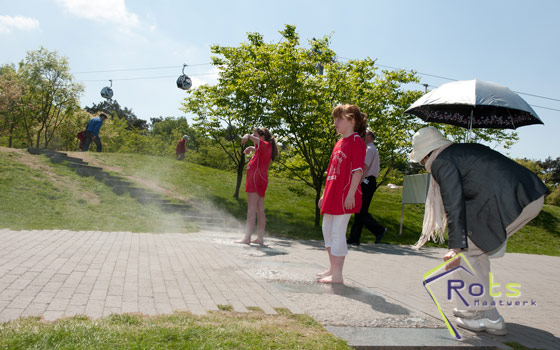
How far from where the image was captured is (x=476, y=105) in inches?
142

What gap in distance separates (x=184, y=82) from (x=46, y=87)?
716 inches

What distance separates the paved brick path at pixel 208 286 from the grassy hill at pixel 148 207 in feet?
7.98

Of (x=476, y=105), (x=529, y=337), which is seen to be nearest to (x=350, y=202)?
(x=476, y=105)

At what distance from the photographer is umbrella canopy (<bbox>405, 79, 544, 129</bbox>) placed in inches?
142

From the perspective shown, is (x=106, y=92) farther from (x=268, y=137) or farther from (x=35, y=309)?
(x=35, y=309)

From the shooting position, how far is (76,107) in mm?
33375

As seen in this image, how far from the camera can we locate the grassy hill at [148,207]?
9961 millimetres

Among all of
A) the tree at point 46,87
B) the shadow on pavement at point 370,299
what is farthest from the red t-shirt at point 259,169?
the tree at point 46,87

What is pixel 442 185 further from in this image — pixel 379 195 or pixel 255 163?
pixel 379 195

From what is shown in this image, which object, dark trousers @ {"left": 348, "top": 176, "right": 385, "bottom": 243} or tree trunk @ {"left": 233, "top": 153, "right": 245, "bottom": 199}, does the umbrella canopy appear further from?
tree trunk @ {"left": 233, "top": 153, "right": 245, "bottom": 199}

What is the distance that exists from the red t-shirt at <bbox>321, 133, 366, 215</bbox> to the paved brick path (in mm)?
885

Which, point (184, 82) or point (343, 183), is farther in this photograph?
point (184, 82)

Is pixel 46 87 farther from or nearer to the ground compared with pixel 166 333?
farther from the ground

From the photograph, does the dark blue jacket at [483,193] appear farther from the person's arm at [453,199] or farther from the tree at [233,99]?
the tree at [233,99]
